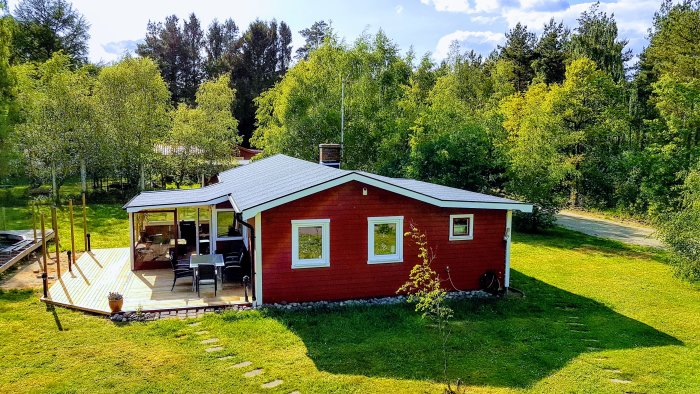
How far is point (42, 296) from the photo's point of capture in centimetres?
1137

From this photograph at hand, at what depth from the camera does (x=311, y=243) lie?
1119 cm

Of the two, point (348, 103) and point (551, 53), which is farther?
point (551, 53)

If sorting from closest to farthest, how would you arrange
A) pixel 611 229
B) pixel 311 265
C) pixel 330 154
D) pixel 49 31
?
1. pixel 311 265
2. pixel 330 154
3. pixel 611 229
4. pixel 49 31

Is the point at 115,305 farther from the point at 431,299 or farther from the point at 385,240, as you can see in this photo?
the point at 431,299

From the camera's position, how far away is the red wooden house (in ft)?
35.3

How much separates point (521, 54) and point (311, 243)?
117ft

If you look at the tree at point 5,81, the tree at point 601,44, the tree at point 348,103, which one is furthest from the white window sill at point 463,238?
the tree at point 601,44

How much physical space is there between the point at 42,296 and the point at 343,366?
7778mm

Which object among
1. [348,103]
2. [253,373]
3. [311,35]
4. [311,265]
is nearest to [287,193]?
Result: [311,265]

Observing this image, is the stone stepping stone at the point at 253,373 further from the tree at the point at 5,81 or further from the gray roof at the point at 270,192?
the tree at the point at 5,81

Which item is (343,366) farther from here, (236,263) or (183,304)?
(236,263)

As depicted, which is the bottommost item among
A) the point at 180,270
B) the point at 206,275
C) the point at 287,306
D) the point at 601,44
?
the point at 287,306

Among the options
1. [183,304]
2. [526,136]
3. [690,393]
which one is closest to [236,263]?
[183,304]

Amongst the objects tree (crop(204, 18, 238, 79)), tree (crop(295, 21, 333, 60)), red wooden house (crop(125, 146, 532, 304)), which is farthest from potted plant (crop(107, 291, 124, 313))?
tree (crop(295, 21, 333, 60))
